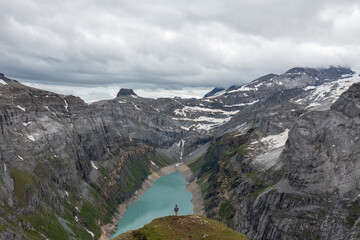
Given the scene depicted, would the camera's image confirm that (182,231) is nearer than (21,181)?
Yes

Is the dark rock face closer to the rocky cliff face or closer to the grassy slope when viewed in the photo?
the rocky cliff face

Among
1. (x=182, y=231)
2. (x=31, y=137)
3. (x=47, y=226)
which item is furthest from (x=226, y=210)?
(x=31, y=137)

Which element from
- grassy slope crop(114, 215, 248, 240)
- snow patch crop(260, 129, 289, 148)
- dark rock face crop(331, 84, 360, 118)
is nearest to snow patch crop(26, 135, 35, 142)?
grassy slope crop(114, 215, 248, 240)

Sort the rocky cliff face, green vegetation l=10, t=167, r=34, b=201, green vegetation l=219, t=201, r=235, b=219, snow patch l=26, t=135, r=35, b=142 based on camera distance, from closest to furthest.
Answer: the rocky cliff face → green vegetation l=10, t=167, r=34, b=201 → green vegetation l=219, t=201, r=235, b=219 → snow patch l=26, t=135, r=35, b=142

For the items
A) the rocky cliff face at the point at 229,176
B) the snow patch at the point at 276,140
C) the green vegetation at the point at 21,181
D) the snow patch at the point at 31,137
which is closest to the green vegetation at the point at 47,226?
the rocky cliff face at the point at 229,176

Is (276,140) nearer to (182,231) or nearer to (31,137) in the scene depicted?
(182,231)

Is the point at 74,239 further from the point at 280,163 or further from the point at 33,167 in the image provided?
the point at 280,163
